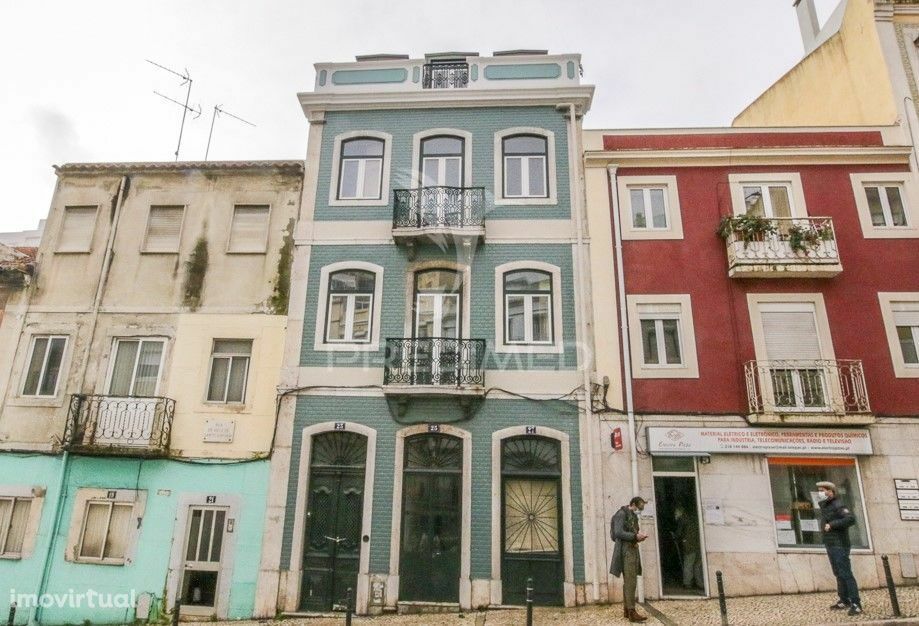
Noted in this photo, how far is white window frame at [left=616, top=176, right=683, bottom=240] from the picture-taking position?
12539mm

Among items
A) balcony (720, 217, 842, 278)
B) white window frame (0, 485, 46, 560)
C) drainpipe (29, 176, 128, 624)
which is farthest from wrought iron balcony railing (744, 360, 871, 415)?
white window frame (0, 485, 46, 560)

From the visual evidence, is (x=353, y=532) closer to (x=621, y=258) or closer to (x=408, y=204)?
(x=408, y=204)

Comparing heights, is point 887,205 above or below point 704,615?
above

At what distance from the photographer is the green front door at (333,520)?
10.9 metres

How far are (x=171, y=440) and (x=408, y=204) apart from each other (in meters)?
7.53

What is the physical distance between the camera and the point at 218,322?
12.6m

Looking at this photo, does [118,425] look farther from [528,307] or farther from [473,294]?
[528,307]

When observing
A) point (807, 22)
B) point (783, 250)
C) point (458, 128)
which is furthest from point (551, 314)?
point (807, 22)

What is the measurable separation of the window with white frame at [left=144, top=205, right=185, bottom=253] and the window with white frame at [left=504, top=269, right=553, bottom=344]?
27.3 ft

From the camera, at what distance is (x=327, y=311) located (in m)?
12.6

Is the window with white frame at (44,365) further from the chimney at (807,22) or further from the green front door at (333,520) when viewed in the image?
the chimney at (807,22)

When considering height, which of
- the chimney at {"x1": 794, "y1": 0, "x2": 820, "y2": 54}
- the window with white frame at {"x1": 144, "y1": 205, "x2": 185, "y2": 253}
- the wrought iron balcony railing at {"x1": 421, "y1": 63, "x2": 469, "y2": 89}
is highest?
the chimney at {"x1": 794, "y1": 0, "x2": 820, "y2": 54}

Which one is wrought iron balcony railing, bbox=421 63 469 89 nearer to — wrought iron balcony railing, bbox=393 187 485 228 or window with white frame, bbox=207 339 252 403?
wrought iron balcony railing, bbox=393 187 485 228

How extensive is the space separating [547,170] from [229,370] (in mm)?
8983
